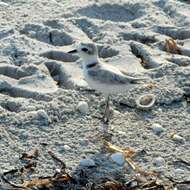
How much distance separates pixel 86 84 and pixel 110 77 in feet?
1.50

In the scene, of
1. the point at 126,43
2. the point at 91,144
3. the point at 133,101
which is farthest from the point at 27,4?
the point at 91,144

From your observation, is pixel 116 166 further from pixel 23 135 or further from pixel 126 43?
pixel 126 43

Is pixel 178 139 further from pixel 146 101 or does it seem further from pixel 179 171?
pixel 146 101

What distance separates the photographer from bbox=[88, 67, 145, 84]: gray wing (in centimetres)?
450

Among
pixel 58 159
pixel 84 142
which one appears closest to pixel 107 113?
pixel 84 142

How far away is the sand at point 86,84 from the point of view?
423 cm

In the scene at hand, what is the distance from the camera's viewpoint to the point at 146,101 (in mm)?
4805

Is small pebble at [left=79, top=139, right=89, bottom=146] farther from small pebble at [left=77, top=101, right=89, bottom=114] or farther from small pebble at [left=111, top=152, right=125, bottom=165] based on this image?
small pebble at [left=77, top=101, right=89, bottom=114]

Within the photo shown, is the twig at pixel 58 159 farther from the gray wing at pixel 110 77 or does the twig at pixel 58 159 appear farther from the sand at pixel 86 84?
the gray wing at pixel 110 77

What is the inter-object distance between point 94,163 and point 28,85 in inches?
37.8

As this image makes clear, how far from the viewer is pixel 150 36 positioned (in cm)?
563

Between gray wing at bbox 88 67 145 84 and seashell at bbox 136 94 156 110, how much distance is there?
0.24m

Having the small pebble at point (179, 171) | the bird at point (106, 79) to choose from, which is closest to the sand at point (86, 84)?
the small pebble at point (179, 171)

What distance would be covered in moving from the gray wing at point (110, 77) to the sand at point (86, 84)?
0.27m
